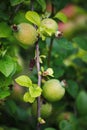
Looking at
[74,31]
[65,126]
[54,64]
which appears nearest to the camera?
[65,126]

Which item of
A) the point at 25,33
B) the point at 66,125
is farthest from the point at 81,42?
the point at 25,33

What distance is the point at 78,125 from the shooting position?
4.34ft

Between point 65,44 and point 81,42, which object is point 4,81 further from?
point 81,42

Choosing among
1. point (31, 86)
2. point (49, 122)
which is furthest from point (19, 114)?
point (31, 86)

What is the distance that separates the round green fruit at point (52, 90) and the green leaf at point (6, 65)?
0.10 meters

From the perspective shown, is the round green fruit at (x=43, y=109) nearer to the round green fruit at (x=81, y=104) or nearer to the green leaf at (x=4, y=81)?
the green leaf at (x=4, y=81)

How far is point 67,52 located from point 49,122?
301 millimetres

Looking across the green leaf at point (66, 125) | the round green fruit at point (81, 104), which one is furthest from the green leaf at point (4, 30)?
the round green fruit at point (81, 104)

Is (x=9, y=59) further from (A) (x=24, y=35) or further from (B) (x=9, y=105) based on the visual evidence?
(B) (x=9, y=105)

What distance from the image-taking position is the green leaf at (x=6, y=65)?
1012mm

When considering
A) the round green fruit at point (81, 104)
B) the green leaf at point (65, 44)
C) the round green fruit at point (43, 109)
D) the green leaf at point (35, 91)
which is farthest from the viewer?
the round green fruit at point (81, 104)

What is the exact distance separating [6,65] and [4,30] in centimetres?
12

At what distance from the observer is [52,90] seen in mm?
1048

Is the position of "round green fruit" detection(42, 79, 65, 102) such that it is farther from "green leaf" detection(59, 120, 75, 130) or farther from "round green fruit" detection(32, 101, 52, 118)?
"green leaf" detection(59, 120, 75, 130)
